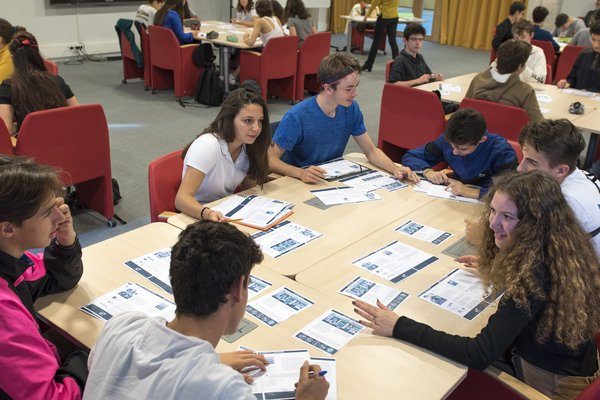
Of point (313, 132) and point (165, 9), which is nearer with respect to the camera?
point (313, 132)

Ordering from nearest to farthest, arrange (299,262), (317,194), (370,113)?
(299,262) → (317,194) → (370,113)

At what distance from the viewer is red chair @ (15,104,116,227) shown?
3318 millimetres

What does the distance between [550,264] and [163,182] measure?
1.71 m

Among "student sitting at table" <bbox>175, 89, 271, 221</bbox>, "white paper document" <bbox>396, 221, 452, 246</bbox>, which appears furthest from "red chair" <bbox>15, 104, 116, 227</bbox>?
"white paper document" <bbox>396, 221, 452, 246</bbox>

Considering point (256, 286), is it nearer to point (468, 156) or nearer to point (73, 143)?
point (468, 156)

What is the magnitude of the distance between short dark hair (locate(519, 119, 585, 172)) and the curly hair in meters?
0.66

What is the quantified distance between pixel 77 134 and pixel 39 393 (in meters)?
2.31

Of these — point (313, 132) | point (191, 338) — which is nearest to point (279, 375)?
point (191, 338)

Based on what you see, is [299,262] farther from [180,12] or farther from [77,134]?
[180,12]

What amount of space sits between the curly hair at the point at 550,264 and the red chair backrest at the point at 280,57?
199 inches

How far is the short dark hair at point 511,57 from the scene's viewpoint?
4113 millimetres

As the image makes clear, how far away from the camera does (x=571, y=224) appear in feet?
5.91

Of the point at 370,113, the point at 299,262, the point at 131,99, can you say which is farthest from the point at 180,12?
the point at 299,262

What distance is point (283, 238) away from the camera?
242 cm
